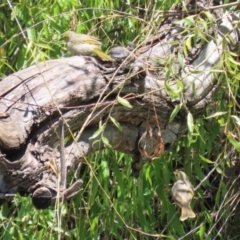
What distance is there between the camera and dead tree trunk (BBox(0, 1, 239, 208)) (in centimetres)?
205

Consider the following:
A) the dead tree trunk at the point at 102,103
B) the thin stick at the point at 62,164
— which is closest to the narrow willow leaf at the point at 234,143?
the dead tree trunk at the point at 102,103

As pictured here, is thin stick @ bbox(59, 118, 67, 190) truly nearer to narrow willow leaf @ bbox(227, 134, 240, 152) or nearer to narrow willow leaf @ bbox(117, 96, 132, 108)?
narrow willow leaf @ bbox(117, 96, 132, 108)

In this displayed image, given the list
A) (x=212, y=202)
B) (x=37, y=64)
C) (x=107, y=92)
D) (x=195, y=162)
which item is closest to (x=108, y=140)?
(x=107, y=92)

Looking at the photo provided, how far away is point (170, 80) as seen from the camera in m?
2.39

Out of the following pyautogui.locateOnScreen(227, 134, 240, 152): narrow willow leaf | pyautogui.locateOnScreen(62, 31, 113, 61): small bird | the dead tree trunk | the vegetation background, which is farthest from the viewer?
the vegetation background

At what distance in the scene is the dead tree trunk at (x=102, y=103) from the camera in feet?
6.73

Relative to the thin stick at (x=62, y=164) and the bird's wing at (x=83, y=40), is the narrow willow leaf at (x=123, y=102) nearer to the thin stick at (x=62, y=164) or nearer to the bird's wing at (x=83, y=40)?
the thin stick at (x=62, y=164)

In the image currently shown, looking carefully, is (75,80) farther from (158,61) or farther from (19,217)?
(19,217)

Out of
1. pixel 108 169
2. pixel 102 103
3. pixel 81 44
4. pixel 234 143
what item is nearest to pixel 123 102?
pixel 102 103

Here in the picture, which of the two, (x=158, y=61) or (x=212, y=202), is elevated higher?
(x=158, y=61)

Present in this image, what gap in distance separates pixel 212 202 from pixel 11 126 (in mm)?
1666

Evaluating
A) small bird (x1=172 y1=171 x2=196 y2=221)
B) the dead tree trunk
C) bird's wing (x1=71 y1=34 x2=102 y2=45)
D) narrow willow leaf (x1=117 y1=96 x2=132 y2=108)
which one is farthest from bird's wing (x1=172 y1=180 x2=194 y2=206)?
bird's wing (x1=71 y1=34 x2=102 y2=45)

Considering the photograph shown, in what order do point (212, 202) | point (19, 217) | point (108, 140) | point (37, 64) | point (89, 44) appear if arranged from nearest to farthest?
point (37, 64)
point (108, 140)
point (89, 44)
point (19, 217)
point (212, 202)

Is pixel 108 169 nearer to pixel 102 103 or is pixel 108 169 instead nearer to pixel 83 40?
pixel 83 40
